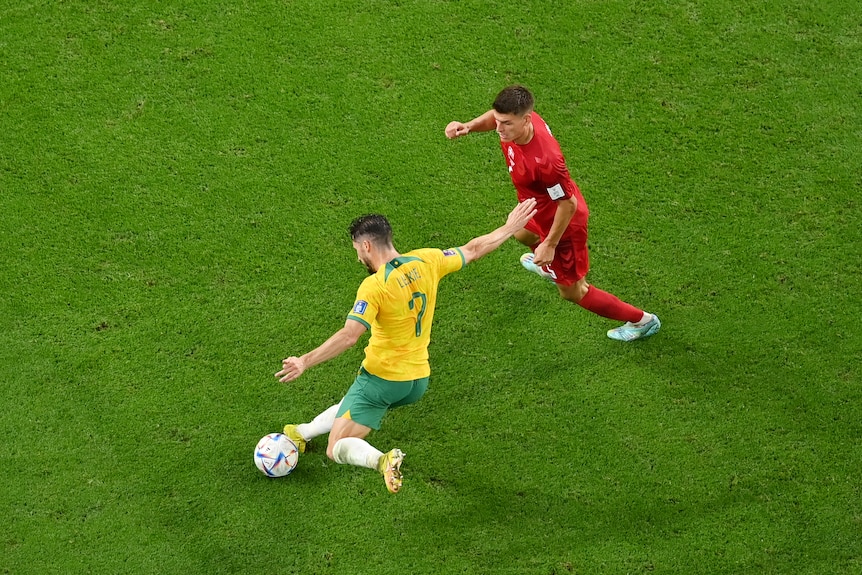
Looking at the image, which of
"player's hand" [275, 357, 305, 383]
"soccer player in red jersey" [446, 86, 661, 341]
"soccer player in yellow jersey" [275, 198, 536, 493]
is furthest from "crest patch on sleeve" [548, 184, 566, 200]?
"player's hand" [275, 357, 305, 383]

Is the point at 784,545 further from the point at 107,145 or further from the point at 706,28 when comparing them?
the point at 107,145

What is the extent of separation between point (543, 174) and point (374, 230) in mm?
1207

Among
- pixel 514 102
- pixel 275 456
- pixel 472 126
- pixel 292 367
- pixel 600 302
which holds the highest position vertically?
pixel 514 102

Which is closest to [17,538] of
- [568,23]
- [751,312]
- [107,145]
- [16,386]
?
[16,386]

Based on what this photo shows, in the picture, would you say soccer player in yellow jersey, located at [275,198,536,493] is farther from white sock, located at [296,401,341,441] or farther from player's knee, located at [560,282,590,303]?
player's knee, located at [560,282,590,303]

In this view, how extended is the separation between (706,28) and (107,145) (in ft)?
17.9

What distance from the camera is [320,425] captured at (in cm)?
582

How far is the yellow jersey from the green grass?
95cm

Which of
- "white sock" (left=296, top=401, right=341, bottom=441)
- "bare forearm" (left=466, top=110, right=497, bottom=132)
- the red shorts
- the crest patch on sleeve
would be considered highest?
"bare forearm" (left=466, top=110, right=497, bottom=132)

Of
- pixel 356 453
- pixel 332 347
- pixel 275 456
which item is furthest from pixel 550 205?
pixel 275 456

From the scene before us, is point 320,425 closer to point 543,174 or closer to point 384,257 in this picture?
point 384,257

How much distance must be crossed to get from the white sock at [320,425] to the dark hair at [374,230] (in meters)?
1.30

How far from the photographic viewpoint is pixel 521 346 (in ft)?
21.5

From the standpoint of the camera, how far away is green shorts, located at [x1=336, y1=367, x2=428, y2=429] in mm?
5402
